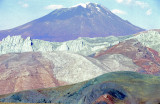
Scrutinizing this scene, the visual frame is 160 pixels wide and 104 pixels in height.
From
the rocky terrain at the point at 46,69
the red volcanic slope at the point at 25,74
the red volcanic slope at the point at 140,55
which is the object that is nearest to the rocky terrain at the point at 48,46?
the red volcanic slope at the point at 140,55

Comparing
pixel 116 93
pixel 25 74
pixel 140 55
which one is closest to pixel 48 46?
pixel 140 55

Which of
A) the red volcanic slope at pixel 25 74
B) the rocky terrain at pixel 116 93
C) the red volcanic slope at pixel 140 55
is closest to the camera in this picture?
the rocky terrain at pixel 116 93

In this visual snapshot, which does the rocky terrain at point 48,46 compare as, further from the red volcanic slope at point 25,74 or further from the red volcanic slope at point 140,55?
the red volcanic slope at point 25,74

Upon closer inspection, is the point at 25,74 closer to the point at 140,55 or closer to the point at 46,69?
the point at 46,69

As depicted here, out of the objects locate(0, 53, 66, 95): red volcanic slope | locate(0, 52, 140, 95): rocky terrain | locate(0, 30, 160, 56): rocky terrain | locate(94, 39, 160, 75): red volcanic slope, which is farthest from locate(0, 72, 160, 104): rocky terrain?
locate(0, 30, 160, 56): rocky terrain

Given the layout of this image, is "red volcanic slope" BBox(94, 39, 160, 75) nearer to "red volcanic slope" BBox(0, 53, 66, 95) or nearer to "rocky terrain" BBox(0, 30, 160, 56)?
"red volcanic slope" BBox(0, 53, 66, 95)

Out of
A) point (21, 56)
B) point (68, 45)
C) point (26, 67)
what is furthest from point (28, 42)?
point (26, 67)
